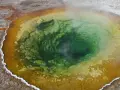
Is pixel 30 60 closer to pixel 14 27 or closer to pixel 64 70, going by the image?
pixel 64 70

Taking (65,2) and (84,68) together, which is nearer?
(84,68)

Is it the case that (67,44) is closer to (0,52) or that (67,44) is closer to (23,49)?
(23,49)

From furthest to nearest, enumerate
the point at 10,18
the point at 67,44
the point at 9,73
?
the point at 10,18
the point at 67,44
the point at 9,73

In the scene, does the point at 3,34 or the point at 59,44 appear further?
the point at 3,34

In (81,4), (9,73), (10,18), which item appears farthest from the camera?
(81,4)

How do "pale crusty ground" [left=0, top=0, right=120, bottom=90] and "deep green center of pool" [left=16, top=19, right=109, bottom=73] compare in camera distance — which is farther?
"deep green center of pool" [left=16, top=19, right=109, bottom=73]

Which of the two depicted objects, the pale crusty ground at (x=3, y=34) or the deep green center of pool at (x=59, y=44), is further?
the deep green center of pool at (x=59, y=44)

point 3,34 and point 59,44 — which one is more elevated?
point 3,34

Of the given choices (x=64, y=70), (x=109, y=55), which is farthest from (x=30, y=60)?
(x=109, y=55)

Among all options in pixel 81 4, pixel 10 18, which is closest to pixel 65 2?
pixel 81 4
